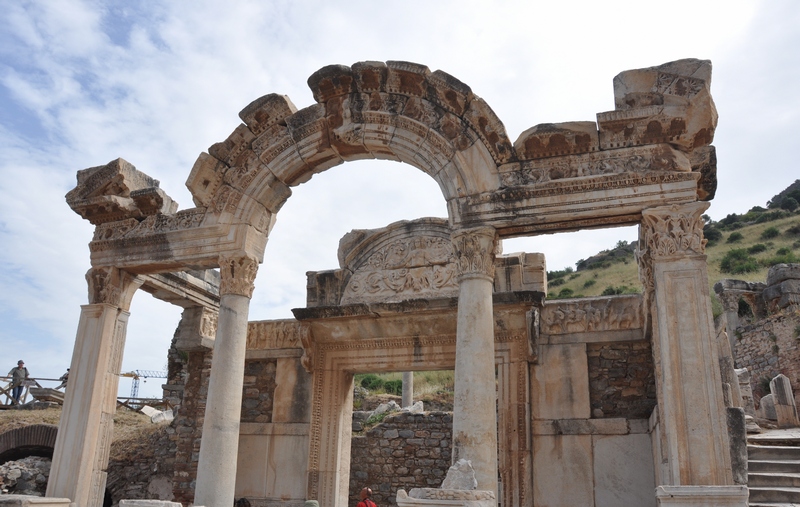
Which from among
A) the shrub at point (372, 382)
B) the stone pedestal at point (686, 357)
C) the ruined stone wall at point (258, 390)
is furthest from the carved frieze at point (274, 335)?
the shrub at point (372, 382)

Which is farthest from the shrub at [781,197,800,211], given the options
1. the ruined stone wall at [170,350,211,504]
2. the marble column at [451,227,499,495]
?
the marble column at [451,227,499,495]

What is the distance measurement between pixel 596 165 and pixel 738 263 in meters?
40.6

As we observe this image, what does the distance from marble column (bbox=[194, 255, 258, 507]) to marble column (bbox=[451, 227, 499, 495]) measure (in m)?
2.99

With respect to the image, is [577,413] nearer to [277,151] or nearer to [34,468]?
[277,151]

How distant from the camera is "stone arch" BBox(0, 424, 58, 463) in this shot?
14.1 metres

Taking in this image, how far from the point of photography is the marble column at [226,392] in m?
8.09

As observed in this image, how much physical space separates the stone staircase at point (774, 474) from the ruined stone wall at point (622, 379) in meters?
1.53

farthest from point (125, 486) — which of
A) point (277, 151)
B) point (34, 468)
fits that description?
point (277, 151)

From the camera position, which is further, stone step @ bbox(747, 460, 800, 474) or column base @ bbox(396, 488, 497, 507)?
stone step @ bbox(747, 460, 800, 474)

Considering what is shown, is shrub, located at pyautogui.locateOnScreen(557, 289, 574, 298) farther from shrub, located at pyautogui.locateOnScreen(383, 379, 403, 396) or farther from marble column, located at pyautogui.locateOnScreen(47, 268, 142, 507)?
marble column, located at pyautogui.locateOnScreen(47, 268, 142, 507)

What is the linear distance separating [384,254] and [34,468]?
1003cm

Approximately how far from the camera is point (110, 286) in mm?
9797

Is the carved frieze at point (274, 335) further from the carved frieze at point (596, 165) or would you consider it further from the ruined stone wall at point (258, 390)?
the carved frieze at point (596, 165)

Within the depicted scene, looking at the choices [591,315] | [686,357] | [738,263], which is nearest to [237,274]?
[591,315]
